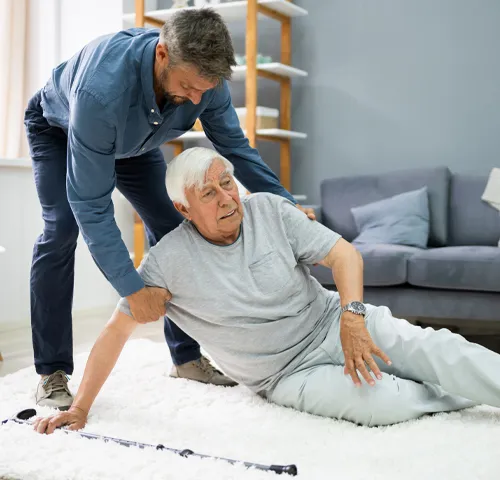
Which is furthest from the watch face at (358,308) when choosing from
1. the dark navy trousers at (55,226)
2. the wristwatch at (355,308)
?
the dark navy trousers at (55,226)

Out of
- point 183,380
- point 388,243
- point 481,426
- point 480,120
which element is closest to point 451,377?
point 481,426

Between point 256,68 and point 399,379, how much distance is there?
2.83 metres

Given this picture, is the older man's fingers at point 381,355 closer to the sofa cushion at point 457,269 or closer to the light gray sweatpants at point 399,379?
the light gray sweatpants at point 399,379

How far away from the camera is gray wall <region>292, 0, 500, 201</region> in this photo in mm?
4180

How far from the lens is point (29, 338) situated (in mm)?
3590

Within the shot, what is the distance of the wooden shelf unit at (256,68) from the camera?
14.0 ft

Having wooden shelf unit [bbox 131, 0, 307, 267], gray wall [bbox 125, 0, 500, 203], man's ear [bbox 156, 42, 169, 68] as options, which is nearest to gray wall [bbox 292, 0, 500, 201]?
gray wall [bbox 125, 0, 500, 203]

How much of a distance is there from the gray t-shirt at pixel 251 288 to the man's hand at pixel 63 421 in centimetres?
29

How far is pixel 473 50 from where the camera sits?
4184 millimetres

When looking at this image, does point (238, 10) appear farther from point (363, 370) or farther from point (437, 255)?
point (363, 370)

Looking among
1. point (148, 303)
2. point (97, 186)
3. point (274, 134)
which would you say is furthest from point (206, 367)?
point (274, 134)

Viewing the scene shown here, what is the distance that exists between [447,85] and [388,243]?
1163 mm

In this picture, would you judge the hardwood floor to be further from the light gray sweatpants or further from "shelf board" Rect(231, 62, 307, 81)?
"shelf board" Rect(231, 62, 307, 81)

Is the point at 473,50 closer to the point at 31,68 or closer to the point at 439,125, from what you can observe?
the point at 439,125
